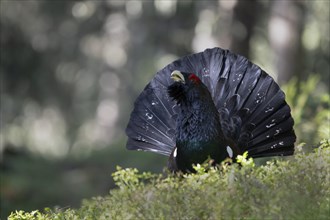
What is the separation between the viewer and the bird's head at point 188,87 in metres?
5.71

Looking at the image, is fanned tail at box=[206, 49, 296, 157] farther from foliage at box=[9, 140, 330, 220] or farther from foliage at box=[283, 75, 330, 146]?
foliage at box=[9, 140, 330, 220]

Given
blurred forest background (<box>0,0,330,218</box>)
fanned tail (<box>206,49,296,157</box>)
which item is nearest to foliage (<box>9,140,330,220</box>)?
fanned tail (<box>206,49,296,157</box>)

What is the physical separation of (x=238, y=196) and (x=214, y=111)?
2410 millimetres

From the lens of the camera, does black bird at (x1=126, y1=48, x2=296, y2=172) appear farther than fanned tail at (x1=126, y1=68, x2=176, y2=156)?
No

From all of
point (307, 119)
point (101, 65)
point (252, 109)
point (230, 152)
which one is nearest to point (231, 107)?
point (252, 109)

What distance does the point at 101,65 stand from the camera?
30.2 m

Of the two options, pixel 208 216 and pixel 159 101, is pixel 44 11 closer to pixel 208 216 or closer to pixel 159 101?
pixel 159 101

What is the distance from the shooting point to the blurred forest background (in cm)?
1430

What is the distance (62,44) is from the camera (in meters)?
26.4

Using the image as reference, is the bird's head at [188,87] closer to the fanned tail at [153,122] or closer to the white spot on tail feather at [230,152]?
the white spot on tail feather at [230,152]

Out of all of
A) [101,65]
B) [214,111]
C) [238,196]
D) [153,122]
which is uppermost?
[101,65]

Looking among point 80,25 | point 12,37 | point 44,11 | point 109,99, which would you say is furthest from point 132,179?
point 109,99

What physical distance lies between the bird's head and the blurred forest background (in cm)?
268

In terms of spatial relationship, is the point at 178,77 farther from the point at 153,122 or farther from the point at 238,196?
the point at 238,196
